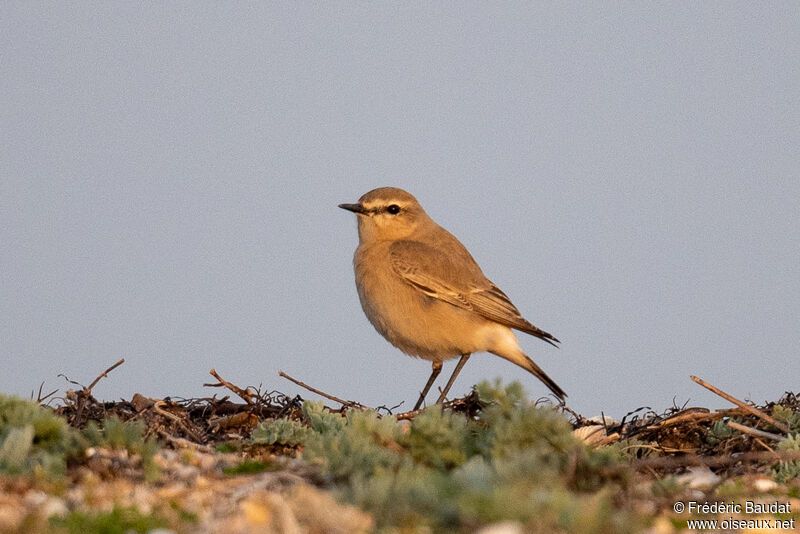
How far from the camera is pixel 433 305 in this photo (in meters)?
9.27

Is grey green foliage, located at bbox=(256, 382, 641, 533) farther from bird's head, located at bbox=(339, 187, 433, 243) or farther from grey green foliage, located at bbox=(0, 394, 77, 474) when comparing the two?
bird's head, located at bbox=(339, 187, 433, 243)

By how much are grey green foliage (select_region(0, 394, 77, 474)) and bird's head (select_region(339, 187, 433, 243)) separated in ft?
15.6

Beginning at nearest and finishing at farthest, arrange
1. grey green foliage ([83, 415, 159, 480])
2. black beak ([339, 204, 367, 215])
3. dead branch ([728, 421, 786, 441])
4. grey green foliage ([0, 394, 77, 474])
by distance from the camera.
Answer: grey green foliage ([0, 394, 77, 474]) < grey green foliage ([83, 415, 159, 480]) < dead branch ([728, 421, 786, 441]) < black beak ([339, 204, 367, 215])

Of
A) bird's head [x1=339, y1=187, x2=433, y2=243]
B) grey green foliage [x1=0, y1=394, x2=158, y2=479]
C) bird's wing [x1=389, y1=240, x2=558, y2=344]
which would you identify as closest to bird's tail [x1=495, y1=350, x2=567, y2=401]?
bird's wing [x1=389, y1=240, x2=558, y2=344]

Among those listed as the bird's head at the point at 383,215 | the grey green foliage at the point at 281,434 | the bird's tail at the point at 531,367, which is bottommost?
the grey green foliage at the point at 281,434

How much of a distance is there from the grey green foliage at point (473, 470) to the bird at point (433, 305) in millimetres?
2791

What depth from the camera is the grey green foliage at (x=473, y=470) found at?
132 inches

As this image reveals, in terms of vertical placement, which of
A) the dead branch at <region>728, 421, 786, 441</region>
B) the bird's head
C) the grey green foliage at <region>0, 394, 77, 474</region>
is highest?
the bird's head

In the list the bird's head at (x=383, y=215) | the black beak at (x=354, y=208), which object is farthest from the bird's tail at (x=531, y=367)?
the black beak at (x=354, y=208)

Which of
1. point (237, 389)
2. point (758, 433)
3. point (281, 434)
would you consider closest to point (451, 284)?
point (237, 389)

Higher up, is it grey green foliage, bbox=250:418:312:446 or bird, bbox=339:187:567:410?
bird, bbox=339:187:567:410

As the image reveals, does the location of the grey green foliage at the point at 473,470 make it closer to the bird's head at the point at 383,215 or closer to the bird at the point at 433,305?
the bird at the point at 433,305

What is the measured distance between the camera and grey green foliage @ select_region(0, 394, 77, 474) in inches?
189

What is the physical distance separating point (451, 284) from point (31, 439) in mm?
5101
